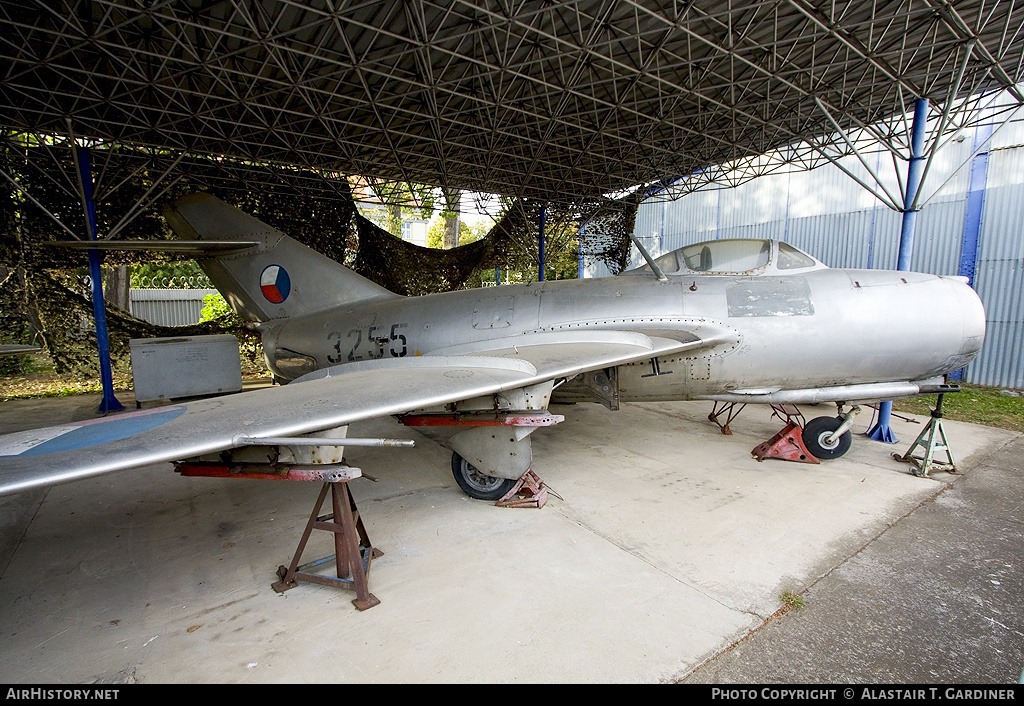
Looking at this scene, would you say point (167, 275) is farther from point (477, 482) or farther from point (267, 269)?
point (477, 482)

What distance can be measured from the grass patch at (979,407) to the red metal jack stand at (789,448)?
4.19m

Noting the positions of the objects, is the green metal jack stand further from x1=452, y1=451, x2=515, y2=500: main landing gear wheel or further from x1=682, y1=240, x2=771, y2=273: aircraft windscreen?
x1=452, y1=451, x2=515, y2=500: main landing gear wheel

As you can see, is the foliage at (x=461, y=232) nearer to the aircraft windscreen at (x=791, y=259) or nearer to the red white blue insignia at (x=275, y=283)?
the red white blue insignia at (x=275, y=283)

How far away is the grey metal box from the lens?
787 cm

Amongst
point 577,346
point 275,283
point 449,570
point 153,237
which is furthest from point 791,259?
point 153,237

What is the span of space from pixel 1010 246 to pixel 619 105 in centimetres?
927

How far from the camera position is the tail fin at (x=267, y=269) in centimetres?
737

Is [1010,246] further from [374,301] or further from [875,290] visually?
[374,301]

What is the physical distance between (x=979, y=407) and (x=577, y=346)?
894 centimetres

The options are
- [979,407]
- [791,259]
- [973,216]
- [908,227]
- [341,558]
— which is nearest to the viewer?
[341,558]

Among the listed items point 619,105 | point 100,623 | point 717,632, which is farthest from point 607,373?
point 619,105

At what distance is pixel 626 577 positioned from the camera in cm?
334

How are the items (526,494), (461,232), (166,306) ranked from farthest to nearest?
(461,232), (166,306), (526,494)

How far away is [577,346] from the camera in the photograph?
16.4 feet
